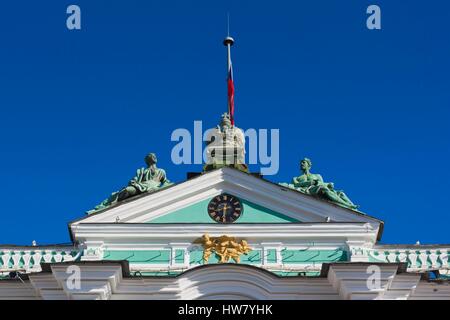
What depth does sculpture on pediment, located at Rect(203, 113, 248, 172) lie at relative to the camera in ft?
82.6

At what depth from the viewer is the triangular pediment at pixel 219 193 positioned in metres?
23.4

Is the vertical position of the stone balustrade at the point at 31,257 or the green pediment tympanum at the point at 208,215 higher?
the green pediment tympanum at the point at 208,215

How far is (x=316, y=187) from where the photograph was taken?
24.1m

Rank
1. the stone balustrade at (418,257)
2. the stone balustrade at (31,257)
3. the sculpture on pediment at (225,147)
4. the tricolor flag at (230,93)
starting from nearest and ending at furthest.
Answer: the stone balustrade at (418,257) → the stone balustrade at (31,257) → the sculpture on pediment at (225,147) → the tricolor flag at (230,93)

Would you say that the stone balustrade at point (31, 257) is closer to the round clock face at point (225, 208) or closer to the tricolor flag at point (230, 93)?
the round clock face at point (225, 208)

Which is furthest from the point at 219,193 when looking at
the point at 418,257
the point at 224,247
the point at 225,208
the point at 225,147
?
the point at 418,257

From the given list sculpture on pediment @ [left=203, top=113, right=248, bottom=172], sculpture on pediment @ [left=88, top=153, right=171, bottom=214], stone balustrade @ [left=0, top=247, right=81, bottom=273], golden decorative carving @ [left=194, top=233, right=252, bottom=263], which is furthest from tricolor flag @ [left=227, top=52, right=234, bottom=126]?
stone balustrade @ [left=0, top=247, right=81, bottom=273]

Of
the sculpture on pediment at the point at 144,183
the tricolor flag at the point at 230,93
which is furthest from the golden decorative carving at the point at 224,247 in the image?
the tricolor flag at the point at 230,93

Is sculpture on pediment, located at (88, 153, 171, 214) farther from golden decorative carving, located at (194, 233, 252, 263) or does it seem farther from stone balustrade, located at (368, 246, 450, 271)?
stone balustrade, located at (368, 246, 450, 271)

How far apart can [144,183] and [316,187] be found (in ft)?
A: 13.2

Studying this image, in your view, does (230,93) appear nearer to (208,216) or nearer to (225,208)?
(225,208)
